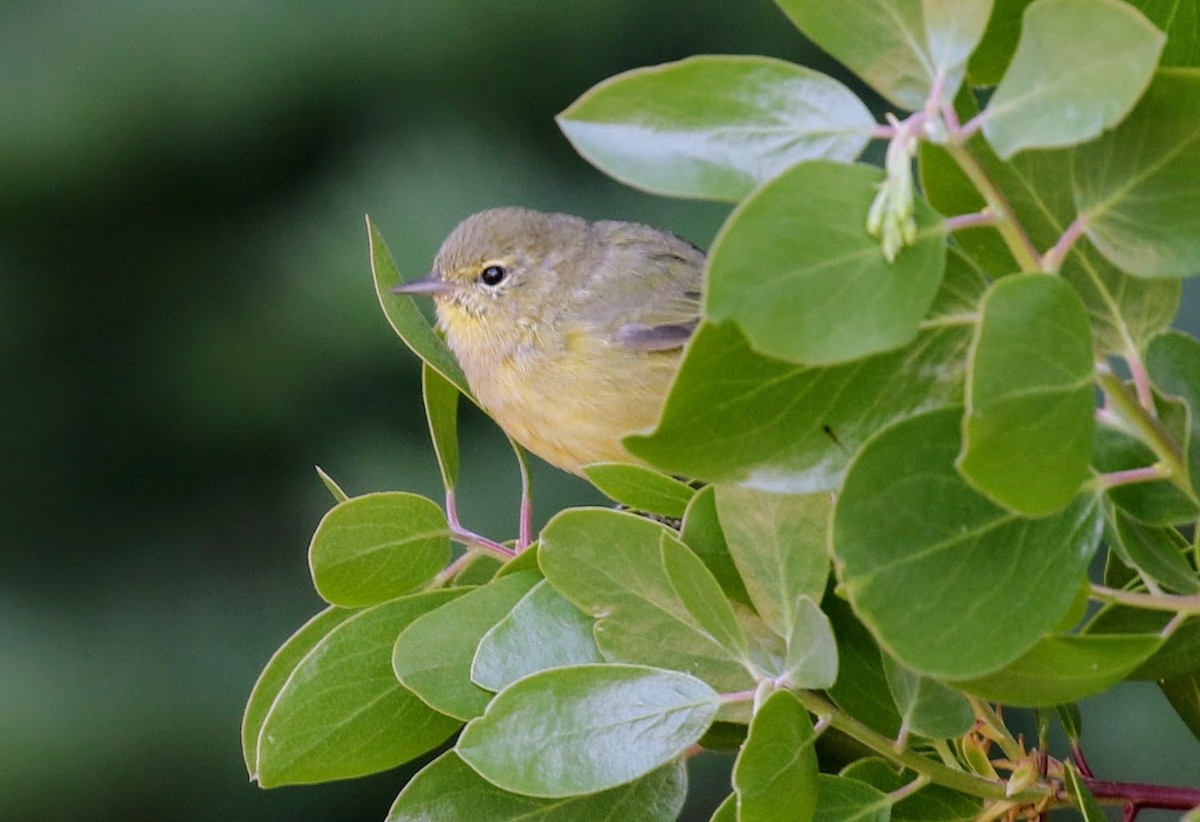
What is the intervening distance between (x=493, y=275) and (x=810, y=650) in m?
1.43

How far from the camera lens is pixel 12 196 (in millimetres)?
3666

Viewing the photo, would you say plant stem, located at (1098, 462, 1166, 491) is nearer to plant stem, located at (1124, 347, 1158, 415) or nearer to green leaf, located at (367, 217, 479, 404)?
plant stem, located at (1124, 347, 1158, 415)

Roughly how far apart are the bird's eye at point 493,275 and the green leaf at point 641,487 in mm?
1222

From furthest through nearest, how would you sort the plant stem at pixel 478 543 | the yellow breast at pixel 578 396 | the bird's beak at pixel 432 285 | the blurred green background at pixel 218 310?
the blurred green background at pixel 218 310, the bird's beak at pixel 432 285, the yellow breast at pixel 578 396, the plant stem at pixel 478 543

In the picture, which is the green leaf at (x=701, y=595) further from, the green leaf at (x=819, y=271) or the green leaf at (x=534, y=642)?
the green leaf at (x=819, y=271)

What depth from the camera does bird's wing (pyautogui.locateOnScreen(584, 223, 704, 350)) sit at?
1.78m

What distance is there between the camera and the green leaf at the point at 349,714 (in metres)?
0.81

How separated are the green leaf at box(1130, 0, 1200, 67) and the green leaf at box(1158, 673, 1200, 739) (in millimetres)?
319

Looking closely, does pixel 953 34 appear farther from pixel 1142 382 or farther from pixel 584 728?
pixel 584 728

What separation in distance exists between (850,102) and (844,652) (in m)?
0.30

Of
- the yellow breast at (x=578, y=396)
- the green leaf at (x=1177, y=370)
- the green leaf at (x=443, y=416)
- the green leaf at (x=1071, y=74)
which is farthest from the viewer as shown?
the yellow breast at (x=578, y=396)

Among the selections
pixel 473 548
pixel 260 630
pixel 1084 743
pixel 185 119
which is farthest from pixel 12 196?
pixel 473 548

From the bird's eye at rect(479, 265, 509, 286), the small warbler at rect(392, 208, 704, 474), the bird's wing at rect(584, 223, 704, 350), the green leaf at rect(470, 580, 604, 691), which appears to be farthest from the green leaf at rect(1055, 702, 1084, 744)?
the bird's eye at rect(479, 265, 509, 286)

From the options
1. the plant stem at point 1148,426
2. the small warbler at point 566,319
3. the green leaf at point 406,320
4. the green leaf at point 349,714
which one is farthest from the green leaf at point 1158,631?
the small warbler at point 566,319
